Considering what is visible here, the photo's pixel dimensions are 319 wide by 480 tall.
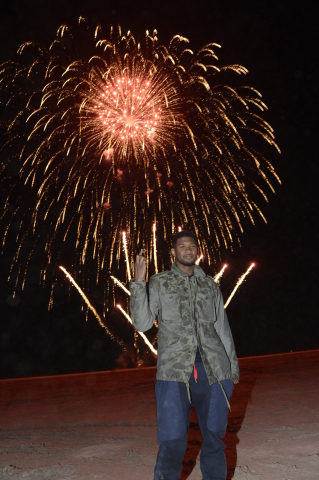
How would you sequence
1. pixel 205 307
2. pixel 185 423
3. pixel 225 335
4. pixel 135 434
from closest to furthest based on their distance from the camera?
pixel 185 423 < pixel 205 307 < pixel 225 335 < pixel 135 434

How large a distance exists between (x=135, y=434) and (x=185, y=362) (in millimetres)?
3012

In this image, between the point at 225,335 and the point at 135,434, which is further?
the point at 135,434

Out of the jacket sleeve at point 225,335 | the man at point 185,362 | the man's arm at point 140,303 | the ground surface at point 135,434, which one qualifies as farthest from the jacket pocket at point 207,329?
the ground surface at point 135,434

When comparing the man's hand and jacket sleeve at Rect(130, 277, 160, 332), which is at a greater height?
the man's hand

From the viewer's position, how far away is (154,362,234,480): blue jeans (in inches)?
127

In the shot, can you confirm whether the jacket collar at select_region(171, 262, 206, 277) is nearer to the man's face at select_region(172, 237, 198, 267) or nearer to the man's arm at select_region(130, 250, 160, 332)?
the man's face at select_region(172, 237, 198, 267)

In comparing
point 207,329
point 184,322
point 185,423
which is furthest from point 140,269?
point 185,423

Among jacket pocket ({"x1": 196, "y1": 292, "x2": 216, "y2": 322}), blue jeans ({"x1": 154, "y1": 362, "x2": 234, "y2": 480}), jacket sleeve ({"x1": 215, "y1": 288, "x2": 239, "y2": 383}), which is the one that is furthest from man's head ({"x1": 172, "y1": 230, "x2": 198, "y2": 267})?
blue jeans ({"x1": 154, "y1": 362, "x2": 234, "y2": 480})

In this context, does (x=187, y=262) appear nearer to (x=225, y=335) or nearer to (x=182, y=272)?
(x=182, y=272)

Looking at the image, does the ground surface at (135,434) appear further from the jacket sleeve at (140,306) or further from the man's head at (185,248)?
the man's head at (185,248)

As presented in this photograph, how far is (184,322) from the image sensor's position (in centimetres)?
350

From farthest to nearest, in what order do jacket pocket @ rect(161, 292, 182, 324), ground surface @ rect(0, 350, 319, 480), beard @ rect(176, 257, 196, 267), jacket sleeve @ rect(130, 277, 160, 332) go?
1. ground surface @ rect(0, 350, 319, 480)
2. beard @ rect(176, 257, 196, 267)
3. jacket pocket @ rect(161, 292, 182, 324)
4. jacket sleeve @ rect(130, 277, 160, 332)

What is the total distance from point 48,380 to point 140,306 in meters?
12.1

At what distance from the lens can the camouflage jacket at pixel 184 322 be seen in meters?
3.38
